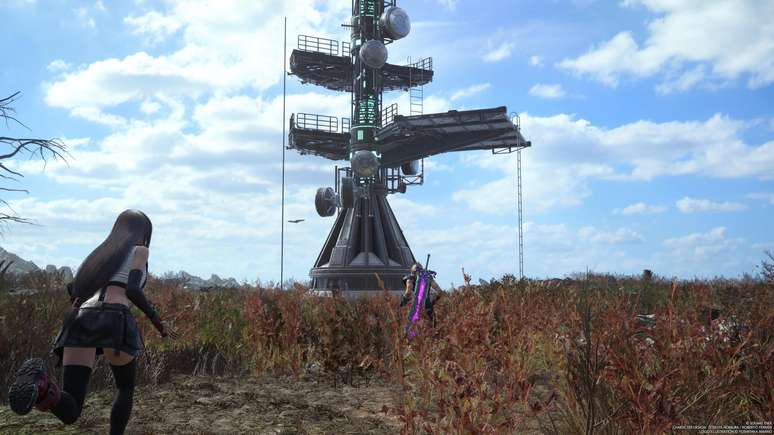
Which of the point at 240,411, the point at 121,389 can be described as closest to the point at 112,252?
the point at 121,389

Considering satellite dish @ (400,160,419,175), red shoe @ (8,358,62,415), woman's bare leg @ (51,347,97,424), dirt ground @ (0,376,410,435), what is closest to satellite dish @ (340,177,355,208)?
satellite dish @ (400,160,419,175)

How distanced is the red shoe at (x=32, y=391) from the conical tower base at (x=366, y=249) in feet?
74.8

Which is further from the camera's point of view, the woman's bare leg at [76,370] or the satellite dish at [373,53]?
the satellite dish at [373,53]

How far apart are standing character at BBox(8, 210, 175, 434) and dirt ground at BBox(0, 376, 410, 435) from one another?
0.80 meters

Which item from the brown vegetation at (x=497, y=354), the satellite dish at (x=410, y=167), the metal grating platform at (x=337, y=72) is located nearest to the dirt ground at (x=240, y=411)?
the brown vegetation at (x=497, y=354)

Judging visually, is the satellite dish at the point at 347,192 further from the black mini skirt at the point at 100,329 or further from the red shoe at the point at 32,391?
the red shoe at the point at 32,391

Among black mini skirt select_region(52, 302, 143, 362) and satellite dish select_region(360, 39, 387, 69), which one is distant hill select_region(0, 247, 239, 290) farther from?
black mini skirt select_region(52, 302, 143, 362)

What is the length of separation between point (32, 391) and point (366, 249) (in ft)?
79.6

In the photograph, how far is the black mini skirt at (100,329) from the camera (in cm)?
468

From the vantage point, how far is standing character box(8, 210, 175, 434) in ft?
15.3

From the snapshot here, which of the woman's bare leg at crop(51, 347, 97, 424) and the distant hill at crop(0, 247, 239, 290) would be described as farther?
the distant hill at crop(0, 247, 239, 290)

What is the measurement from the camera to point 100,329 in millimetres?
Answer: 4688

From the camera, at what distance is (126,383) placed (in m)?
4.88

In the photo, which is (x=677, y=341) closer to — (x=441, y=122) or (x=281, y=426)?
(x=281, y=426)
